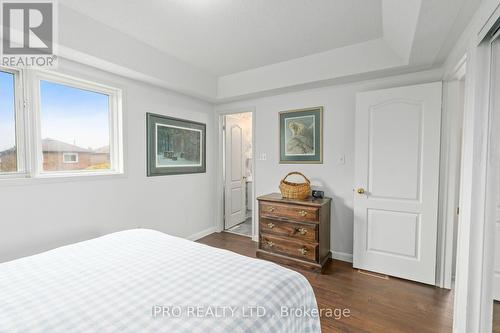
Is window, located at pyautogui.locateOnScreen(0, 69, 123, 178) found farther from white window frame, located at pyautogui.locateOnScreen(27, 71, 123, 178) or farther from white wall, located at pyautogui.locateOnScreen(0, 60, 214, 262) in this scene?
white wall, located at pyautogui.locateOnScreen(0, 60, 214, 262)

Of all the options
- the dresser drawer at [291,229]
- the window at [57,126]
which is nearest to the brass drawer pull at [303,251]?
the dresser drawer at [291,229]

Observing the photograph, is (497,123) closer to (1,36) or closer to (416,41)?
(416,41)

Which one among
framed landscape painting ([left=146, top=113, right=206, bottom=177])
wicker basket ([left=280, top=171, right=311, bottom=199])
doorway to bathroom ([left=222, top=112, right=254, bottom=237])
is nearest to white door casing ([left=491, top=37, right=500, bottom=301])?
wicker basket ([left=280, top=171, right=311, bottom=199])

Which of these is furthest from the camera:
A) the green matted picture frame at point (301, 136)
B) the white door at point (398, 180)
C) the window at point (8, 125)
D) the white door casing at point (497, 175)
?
the green matted picture frame at point (301, 136)

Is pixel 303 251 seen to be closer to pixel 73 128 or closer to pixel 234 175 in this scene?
pixel 234 175

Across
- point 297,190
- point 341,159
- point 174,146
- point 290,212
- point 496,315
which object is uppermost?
point 174,146

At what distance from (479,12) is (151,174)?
10.5ft

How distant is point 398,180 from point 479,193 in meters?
1.06

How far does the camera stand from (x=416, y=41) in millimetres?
1875

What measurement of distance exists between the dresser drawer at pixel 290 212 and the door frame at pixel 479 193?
132 centimetres

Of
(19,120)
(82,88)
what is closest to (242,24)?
(82,88)

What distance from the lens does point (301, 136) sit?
3.17 metres

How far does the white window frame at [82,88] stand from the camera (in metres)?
2.01

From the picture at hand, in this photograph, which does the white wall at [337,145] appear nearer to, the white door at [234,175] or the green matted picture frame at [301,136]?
the green matted picture frame at [301,136]
